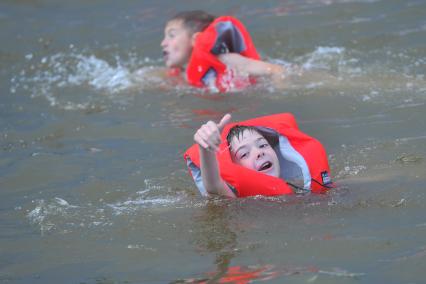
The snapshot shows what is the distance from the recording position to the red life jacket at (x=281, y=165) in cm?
466

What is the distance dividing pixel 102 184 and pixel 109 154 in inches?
25.0

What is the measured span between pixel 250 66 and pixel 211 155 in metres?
3.06

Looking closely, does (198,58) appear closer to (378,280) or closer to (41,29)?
(41,29)

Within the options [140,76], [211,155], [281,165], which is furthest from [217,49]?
[211,155]

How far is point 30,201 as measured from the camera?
203 inches

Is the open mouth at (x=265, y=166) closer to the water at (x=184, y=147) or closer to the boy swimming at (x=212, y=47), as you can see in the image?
the water at (x=184, y=147)

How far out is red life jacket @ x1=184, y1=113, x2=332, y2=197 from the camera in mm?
4664

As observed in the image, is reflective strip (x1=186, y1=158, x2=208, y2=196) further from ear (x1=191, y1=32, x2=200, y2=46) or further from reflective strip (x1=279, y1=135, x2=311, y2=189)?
ear (x1=191, y1=32, x2=200, y2=46)

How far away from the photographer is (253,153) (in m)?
4.83

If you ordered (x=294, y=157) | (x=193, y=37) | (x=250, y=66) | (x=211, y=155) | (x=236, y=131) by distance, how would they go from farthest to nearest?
(x=193, y=37) → (x=250, y=66) → (x=294, y=157) → (x=236, y=131) → (x=211, y=155)

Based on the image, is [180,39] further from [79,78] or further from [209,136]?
[209,136]

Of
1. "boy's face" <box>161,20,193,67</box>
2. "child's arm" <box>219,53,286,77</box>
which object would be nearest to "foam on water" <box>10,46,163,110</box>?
"boy's face" <box>161,20,193,67</box>

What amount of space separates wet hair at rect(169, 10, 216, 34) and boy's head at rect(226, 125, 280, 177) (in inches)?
118

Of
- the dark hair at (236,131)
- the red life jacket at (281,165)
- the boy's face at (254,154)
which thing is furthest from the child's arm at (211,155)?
the dark hair at (236,131)
